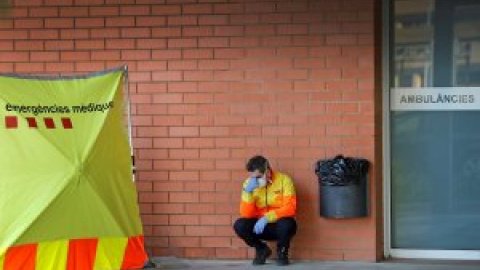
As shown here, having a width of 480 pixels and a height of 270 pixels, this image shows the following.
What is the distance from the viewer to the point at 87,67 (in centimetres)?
794

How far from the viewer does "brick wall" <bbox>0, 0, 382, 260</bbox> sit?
24.9 feet

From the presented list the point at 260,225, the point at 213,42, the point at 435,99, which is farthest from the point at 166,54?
the point at 435,99

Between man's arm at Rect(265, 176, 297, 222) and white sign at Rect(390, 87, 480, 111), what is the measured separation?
1333mm

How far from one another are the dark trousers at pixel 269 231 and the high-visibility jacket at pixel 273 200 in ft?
0.19

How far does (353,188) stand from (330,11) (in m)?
1.63

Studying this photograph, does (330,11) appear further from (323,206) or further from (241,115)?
(323,206)

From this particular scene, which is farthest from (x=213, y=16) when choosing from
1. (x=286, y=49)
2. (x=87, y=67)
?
(x=87, y=67)

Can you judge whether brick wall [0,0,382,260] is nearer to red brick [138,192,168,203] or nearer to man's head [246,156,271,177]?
red brick [138,192,168,203]

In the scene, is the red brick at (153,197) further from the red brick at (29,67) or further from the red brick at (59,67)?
the red brick at (29,67)

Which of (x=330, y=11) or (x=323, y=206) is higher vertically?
(x=330, y=11)

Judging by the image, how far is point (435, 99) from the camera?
782cm

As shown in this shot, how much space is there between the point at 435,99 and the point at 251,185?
195 centimetres

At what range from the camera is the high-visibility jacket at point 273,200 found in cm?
741

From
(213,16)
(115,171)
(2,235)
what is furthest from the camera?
(213,16)
